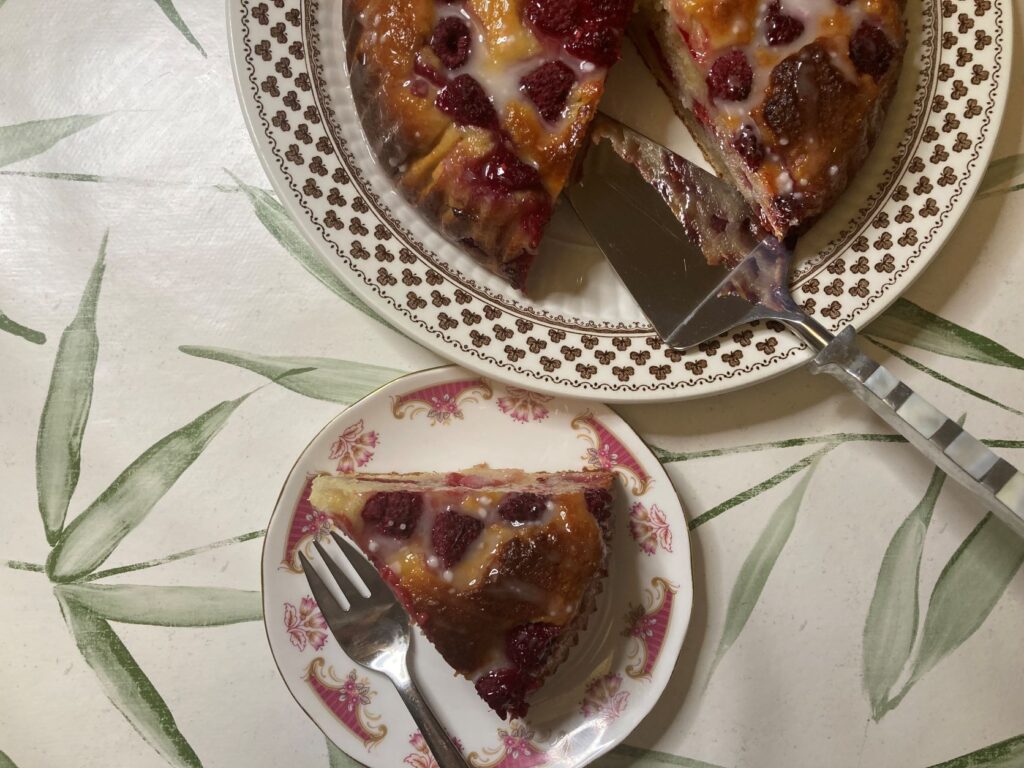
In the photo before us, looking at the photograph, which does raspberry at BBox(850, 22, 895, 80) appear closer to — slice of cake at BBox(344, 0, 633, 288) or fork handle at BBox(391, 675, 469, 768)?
slice of cake at BBox(344, 0, 633, 288)

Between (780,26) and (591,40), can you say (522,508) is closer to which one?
(591,40)

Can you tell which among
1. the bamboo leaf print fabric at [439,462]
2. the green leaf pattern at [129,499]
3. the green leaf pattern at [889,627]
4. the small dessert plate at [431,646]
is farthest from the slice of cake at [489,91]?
the green leaf pattern at [889,627]

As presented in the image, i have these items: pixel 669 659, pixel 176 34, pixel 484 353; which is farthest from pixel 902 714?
pixel 176 34

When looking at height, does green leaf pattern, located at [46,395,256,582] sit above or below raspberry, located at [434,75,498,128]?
below

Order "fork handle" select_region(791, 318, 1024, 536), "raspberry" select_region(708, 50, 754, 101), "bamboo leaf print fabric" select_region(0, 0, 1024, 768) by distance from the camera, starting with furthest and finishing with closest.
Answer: "bamboo leaf print fabric" select_region(0, 0, 1024, 768) → "raspberry" select_region(708, 50, 754, 101) → "fork handle" select_region(791, 318, 1024, 536)

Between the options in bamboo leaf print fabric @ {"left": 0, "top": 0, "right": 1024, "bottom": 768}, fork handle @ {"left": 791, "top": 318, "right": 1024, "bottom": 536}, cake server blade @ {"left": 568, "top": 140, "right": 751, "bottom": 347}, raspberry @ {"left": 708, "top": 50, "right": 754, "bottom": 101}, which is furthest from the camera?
bamboo leaf print fabric @ {"left": 0, "top": 0, "right": 1024, "bottom": 768}

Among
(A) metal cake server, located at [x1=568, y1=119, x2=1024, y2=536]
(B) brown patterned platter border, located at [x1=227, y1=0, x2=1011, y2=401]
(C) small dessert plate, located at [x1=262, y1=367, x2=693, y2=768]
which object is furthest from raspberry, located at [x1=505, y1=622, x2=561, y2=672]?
(A) metal cake server, located at [x1=568, y1=119, x2=1024, y2=536]
